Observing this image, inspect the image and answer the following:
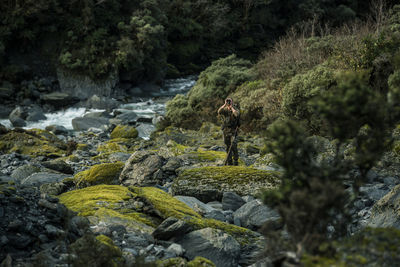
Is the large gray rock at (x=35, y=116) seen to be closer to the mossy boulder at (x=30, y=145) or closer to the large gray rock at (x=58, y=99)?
the large gray rock at (x=58, y=99)

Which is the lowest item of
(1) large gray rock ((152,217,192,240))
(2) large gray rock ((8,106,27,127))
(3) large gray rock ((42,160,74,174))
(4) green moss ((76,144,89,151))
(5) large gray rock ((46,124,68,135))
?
(5) large gray rock ((46,124,68,135))

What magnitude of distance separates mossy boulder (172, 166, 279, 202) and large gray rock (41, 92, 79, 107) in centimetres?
1871

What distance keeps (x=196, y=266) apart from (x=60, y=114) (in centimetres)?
2119

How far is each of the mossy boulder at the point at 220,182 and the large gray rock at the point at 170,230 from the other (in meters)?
2.69

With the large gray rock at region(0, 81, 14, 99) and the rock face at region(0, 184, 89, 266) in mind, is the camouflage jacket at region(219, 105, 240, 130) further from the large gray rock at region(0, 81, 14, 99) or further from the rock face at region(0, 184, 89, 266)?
the large gray rock at region(0, 81, 14, 99)

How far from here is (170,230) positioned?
14.0 ft

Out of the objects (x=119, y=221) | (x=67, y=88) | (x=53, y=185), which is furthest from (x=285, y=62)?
(x=67, y=88)

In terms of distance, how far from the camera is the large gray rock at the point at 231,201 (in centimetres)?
654

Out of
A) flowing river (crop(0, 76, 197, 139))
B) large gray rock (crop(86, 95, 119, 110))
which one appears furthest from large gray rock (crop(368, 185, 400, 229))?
large gray rock (crop(86, 95, 119, 110))

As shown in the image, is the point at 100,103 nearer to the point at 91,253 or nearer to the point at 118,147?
the point at 118,147

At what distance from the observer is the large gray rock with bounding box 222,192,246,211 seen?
6544 millimetres

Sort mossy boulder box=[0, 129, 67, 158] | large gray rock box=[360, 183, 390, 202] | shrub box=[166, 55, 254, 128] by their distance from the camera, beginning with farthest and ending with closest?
shrub box=[166, 55, 254, 128] → mossy boulder box=[0, 129, 67, 158] → large gray rock box=[360, 183, 390, 202]

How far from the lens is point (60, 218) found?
4.29 metres

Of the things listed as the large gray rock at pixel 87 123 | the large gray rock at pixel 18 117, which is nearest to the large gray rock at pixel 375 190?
the large gray rock at pixel 87 123
